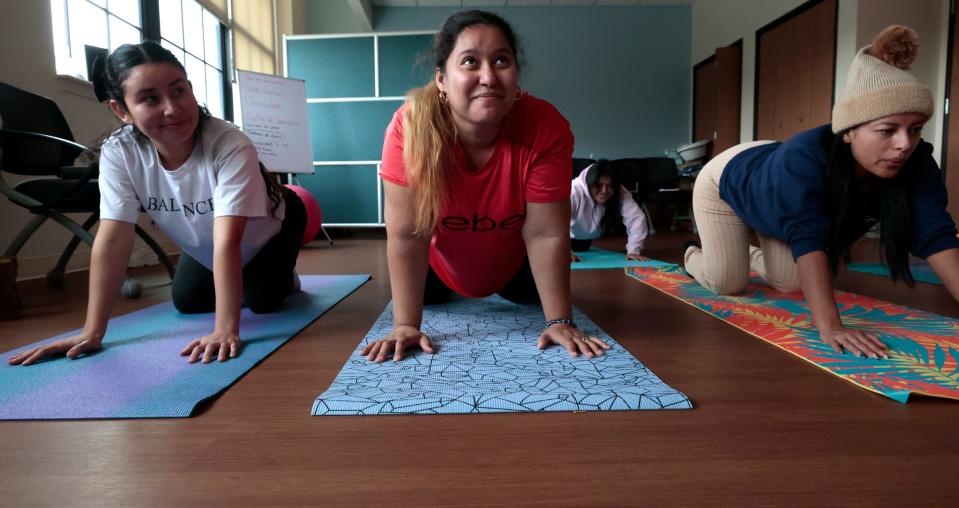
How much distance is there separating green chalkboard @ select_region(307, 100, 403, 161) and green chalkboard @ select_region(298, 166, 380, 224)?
0.13m

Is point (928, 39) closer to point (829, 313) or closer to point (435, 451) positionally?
point (829, 313)

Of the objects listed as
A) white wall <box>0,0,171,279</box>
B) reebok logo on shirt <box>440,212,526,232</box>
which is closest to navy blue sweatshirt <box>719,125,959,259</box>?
reebok logo on shirt <box>440,212,526,232</box>

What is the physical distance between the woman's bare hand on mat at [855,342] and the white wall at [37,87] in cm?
322

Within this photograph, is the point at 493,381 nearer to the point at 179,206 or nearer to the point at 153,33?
the point at 179,206

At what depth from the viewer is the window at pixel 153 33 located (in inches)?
116

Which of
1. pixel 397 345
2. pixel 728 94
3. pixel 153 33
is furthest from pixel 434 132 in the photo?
pixel 728 94

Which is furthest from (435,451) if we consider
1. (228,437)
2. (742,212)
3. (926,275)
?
(926,275)

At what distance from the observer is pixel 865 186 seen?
1445mm

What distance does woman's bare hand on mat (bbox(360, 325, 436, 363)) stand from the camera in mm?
1212

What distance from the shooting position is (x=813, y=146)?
1.43 meters

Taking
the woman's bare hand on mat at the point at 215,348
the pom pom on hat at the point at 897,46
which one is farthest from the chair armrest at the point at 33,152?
the pom pom on hat at the point at 897,46

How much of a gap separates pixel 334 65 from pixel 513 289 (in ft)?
14.0

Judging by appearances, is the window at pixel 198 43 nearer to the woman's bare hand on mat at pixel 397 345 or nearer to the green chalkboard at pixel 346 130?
the green chalkboard at pixel 346 130

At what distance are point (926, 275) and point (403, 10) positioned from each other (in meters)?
6.27
